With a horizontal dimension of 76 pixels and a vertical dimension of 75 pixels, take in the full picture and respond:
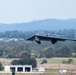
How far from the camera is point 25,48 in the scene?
19512cm

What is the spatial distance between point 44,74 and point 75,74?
765 cm

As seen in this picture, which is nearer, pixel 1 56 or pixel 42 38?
pixel 42 38

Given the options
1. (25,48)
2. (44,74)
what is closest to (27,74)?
(44,74)

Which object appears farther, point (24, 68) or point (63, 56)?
point (63, 56)

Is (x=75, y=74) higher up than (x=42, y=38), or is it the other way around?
(x=42, y=38)

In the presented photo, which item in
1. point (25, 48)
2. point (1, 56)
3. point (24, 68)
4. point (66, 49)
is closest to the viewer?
point (24, 68)

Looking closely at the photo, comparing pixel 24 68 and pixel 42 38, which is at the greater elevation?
pixel 42 38

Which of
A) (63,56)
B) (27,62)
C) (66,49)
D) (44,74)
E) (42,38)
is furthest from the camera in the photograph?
(63,56)

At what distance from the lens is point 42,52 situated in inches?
7096

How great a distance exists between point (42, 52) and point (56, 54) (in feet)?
31.9

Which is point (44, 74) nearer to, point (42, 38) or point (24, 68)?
point (24, 68)

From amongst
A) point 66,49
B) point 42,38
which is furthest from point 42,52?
point 42,38

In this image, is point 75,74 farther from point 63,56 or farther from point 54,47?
point 54,47

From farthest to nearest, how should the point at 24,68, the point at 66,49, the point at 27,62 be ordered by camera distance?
the point at 66,49, the point at 27,62, the point at 24,68
